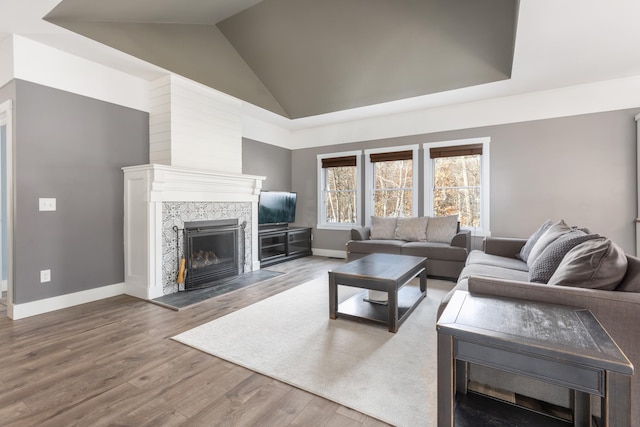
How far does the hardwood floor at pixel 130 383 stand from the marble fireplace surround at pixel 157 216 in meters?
0.76

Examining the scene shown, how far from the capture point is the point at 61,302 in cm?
321

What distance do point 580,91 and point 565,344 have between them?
475 centimetres

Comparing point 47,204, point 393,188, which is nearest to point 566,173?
point 393,188

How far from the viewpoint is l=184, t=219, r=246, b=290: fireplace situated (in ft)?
12.8

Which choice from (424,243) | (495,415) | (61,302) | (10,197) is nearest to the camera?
(495,415)

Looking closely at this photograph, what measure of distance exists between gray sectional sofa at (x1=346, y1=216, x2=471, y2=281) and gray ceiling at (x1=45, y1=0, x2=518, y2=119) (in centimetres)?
211

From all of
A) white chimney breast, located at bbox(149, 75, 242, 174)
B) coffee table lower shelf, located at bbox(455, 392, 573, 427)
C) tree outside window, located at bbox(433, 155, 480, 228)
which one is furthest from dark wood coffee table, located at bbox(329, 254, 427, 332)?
white chimney breast, located at bbox(149, 75, 242, 174)

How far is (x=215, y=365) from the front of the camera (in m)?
2.09

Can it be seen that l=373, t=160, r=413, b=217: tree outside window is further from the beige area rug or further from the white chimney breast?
the white chimney breast

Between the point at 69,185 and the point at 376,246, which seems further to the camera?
the point at 376,246

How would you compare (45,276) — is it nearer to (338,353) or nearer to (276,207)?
(338,353)

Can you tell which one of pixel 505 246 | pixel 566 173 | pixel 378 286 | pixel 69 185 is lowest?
pixel 378 286

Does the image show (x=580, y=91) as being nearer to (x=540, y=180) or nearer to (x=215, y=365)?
(x=540, y=180)

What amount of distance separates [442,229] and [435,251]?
571 millimetres
